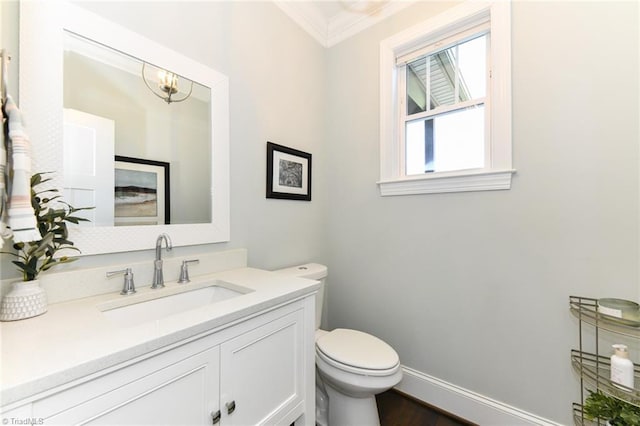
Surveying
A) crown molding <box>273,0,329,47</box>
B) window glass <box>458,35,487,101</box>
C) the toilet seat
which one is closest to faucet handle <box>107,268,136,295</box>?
the toilet seat

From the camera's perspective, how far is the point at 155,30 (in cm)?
119

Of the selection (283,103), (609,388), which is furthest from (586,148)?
(283,103)

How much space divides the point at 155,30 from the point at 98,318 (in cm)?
119

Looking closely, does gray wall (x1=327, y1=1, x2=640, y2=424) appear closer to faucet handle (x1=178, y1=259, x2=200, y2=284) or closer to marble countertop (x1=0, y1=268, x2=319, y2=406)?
marble countertop (x1=0, y1=268, x2=319, y2=406)

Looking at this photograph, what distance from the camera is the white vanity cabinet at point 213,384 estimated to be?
0.58 m

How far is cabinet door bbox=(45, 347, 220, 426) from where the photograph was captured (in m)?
0.59

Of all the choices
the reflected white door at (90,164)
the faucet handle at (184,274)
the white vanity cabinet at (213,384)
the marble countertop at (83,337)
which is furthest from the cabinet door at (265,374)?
the reflected white door at (90,164)

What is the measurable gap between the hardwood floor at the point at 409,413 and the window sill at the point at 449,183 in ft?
4.16

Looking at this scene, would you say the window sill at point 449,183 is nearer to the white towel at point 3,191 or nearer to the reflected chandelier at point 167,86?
the reflected chandelier at point 167,86

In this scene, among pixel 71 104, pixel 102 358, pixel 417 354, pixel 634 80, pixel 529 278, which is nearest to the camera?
pixel 102 358

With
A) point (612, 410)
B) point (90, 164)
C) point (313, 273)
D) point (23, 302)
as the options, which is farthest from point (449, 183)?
point (23, 302)

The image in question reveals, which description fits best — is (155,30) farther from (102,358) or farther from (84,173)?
(102,358)

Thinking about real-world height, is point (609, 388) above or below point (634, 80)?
below

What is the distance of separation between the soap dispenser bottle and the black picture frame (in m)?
1.66
